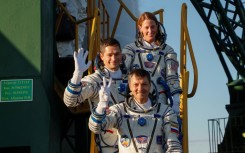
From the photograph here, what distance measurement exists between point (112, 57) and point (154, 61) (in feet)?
1.87

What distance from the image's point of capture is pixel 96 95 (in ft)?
14.4

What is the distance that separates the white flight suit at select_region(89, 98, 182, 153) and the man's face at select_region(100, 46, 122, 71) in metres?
0.50

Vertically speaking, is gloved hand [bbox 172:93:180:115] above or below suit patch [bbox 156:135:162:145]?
above

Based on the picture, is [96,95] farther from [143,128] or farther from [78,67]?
[143,128]

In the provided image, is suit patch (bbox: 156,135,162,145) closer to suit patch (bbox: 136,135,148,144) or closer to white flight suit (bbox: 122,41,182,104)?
suit patch (bbox: 136,135,148,144)

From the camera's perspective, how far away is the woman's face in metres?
4.57

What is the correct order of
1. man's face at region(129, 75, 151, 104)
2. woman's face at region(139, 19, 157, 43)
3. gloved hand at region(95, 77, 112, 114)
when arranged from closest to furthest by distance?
1. gloved hand at region(95, 77, 112, 114)
2. man's face at region(129, 75, 151, 104)
3. woman's face at region(139, 19, 157, 43)

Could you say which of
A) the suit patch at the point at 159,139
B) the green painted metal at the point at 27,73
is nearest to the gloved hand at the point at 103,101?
the suit patch at the point at 159,139

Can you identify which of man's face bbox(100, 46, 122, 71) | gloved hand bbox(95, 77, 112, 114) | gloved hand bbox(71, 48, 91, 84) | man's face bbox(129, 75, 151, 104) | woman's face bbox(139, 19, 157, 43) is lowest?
gloved hand bbox(95, 77, 112, 114)

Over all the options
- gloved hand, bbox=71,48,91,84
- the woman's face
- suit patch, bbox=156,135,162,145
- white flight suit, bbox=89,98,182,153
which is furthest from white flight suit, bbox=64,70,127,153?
the woman's face

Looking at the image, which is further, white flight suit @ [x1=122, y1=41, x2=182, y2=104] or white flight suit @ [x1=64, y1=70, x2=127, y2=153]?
→ white flight suit @ [x1=122, y1=41, x2=182, y2=104]

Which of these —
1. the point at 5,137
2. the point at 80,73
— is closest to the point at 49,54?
the point at 5,137

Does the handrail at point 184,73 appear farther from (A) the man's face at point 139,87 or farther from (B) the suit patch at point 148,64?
(A) the man's face at point 139,87

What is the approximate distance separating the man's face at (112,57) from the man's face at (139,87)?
459mm
